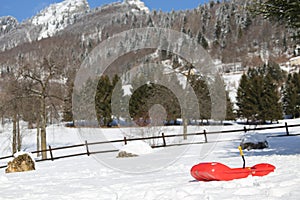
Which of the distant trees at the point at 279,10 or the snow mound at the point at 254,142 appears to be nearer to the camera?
the distant trees at the point at 279,10

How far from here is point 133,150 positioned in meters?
16.9

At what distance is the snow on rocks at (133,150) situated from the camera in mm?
16641

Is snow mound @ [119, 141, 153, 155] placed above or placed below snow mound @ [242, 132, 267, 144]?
below

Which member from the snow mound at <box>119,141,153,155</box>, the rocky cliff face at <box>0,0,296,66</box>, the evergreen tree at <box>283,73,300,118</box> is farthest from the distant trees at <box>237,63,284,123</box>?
the rocky cliff face at <box>0,0,296,66</box>

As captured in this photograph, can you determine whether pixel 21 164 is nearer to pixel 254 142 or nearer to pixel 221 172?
pixel 254 142

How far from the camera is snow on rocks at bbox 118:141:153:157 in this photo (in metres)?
16.6

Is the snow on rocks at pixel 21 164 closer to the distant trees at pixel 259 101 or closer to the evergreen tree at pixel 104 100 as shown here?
the evergreen tree at pixel 104 100

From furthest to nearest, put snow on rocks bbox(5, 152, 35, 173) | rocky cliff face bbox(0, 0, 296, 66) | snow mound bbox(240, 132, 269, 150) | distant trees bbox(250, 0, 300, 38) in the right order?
1. rocky cliff face bbox(0, 0, 296, 66)
2. snow mound bbox(240, 132, 269, 150)
3. snow on rocks bbox(5, 152, 35, 173)
4. distant trees bbox(250, 0, 300, 38)

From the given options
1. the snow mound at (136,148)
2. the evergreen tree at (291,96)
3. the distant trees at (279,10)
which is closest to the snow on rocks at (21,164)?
the snow mound at (136,148)

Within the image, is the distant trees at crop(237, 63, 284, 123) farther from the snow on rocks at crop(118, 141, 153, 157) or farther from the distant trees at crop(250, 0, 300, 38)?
the distant trees at crop(250, 0, 300, 38)

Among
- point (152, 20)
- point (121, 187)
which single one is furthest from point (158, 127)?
point (152, 20)

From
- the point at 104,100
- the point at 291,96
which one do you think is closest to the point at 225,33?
the point at 291,96

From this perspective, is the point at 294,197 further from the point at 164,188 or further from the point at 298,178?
the point at 164,188

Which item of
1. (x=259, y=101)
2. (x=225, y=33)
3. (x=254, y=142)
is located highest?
(x=225, y=33)
